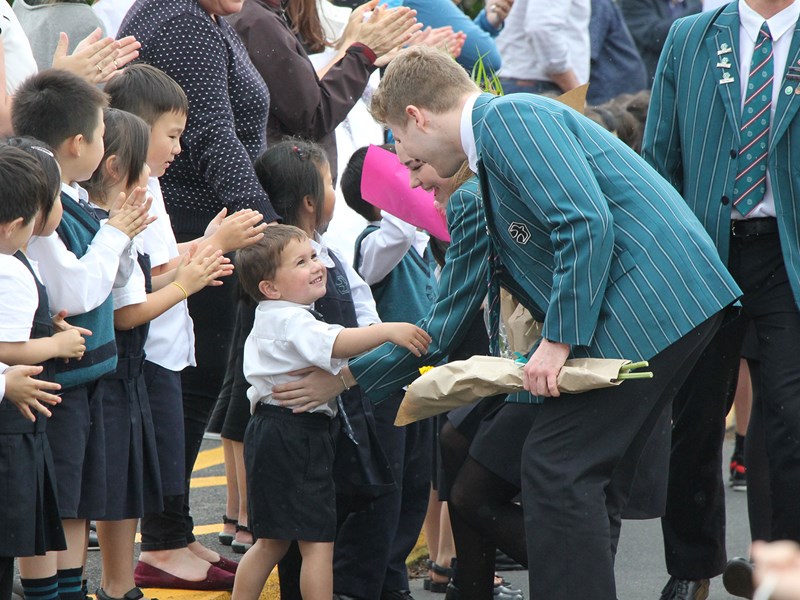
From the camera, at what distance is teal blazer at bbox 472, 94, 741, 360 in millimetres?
3467

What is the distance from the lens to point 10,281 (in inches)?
134

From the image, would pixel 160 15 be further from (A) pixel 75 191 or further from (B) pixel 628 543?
(B) pixel 628 543

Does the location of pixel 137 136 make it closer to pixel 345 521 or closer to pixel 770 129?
Answer: pixel 345 521

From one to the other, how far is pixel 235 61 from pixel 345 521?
5.79 feet

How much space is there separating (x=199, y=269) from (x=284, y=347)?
37 centimetres

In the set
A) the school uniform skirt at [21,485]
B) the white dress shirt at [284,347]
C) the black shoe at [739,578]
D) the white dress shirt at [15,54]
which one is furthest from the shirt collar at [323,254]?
the black shoe at [739,578]

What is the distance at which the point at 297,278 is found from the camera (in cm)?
417

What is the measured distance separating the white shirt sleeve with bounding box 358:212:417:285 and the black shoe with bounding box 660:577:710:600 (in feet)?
5.25

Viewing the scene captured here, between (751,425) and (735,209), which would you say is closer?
(735,209)

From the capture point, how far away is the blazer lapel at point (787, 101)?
440 cm

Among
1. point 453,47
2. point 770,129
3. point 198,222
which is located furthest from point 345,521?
point 453,47

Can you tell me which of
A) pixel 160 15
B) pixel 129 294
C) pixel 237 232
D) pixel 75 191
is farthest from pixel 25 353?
pixel 160 15

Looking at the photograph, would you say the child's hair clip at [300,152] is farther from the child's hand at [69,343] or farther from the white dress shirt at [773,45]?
the white dress shirt at [773,45]

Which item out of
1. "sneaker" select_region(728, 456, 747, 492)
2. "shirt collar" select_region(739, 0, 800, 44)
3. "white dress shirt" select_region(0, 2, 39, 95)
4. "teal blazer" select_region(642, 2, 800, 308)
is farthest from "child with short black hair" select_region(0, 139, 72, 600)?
"sneaker" select_region(728, 456, 747, 492)
